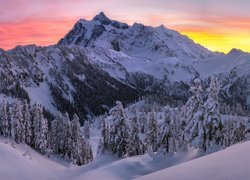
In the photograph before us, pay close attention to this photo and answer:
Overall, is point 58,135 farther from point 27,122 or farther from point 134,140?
point 134,140

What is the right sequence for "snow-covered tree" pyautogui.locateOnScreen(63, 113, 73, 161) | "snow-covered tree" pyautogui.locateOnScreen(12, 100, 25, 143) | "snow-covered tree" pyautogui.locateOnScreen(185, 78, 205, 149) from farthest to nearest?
1. "snow-covered tree" pyautogui.locateOnScreen(63, 113, 73, 161)
2. "snow-covered tree" pyautogui.locateOnScreen(12, 100, 25, 143)
3. "snow-covered tree" pyautogui.locateOnScreen(185, 78, 205, 149)

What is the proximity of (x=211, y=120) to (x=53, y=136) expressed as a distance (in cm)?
6399

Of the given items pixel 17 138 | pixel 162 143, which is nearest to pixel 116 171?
pixel 162 143

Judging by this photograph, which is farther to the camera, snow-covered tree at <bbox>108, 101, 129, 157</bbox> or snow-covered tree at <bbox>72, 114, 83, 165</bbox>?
snow-covered tree at <bbox>72, 114, 83, 165</bbox>

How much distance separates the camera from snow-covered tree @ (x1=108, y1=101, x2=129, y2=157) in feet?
233

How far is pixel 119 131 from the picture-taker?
7162 centimetres

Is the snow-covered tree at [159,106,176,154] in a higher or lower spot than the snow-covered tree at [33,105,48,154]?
higher

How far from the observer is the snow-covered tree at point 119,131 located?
71125 millimetres

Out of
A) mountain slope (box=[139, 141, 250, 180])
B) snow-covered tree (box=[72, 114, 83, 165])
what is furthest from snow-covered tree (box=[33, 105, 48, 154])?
mountain slope (box=[139, 141, 250, 180])

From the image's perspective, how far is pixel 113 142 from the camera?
72312 mm

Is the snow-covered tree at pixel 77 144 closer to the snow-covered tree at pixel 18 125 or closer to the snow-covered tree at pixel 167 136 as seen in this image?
the snow-covered tree at pixel 18 125

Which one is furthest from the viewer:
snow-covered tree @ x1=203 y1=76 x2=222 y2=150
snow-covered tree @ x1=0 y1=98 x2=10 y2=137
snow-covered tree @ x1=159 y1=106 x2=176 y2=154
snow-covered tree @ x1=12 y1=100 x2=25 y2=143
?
snow-covered tree @ x1=0 y1=98 x2=10 y2=137

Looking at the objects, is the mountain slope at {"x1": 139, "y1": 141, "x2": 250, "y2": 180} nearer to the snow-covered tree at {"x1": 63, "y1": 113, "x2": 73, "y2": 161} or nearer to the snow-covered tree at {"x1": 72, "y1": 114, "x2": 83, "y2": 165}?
the snow-covered tree at {"x1": 63, "y1": 113, "x2": 73, "y2": 161}

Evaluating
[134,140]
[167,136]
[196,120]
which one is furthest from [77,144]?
[196,120]
